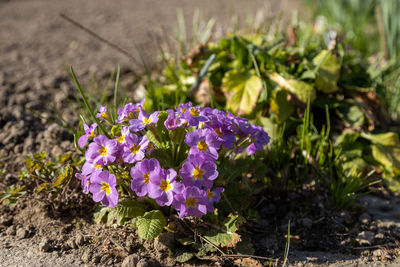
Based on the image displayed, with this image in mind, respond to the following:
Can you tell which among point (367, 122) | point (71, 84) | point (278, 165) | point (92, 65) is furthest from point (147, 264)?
point (92, 65)

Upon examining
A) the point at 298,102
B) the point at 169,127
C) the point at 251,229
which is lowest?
the point at 251,229

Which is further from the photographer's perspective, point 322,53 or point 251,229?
point 322,53

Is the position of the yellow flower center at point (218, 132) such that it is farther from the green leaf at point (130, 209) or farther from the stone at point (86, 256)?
the stone at point (86, 256)

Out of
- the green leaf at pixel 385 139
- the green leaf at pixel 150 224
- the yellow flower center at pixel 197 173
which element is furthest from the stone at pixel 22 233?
the green leaf at pixel 385 139

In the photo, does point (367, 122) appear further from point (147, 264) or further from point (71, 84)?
point (71, 84)

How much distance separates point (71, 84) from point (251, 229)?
2269mm

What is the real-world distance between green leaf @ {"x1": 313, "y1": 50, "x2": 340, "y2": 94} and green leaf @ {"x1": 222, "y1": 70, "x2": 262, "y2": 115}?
40 centimetres

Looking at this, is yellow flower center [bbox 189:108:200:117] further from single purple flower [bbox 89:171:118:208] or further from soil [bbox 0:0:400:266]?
soil [bbox 0:0:400:266]

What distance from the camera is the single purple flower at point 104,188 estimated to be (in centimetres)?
150

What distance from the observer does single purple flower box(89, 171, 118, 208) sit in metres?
1.50

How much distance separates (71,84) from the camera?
3385 millimetres

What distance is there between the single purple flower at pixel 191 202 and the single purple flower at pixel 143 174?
129 mm

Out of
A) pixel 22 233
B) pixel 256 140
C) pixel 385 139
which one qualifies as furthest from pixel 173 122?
pixel 385 139

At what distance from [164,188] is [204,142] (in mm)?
253
